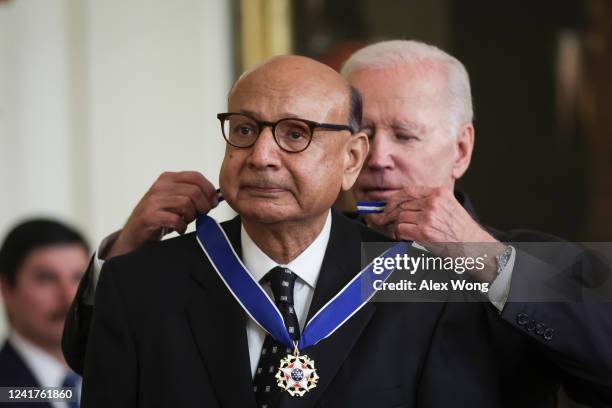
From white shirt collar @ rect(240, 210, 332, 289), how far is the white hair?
754 mm

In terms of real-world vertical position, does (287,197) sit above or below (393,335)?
above

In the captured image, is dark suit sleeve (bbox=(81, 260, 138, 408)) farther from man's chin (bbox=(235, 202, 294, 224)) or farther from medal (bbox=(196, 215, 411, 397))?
man's chin (bbox=(235, 202, 294, 224))

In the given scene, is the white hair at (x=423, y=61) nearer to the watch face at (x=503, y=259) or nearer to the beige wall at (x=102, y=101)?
the watch face at (x=503, y=259)

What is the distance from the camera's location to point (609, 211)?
6023 mm

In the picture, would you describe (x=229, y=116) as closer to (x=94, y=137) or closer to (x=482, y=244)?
(x=482, y=244)

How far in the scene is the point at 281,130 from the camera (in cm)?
228

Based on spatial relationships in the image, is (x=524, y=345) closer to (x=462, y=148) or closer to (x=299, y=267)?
(x=299, y=267)

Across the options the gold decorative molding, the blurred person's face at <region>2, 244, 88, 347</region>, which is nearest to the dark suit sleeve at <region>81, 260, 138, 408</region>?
the blurred person's face at <region>2, 244, 88, 347</region>

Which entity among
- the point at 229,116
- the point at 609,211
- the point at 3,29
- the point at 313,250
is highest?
the point at 3,29

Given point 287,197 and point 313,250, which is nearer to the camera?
point 287,197

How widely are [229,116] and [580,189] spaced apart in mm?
4088

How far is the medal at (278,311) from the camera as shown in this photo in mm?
2270

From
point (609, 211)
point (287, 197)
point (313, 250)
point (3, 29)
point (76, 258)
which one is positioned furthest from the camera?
point (609, 211)

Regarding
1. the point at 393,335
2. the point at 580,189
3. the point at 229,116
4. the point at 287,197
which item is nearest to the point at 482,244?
the point at 393,335
